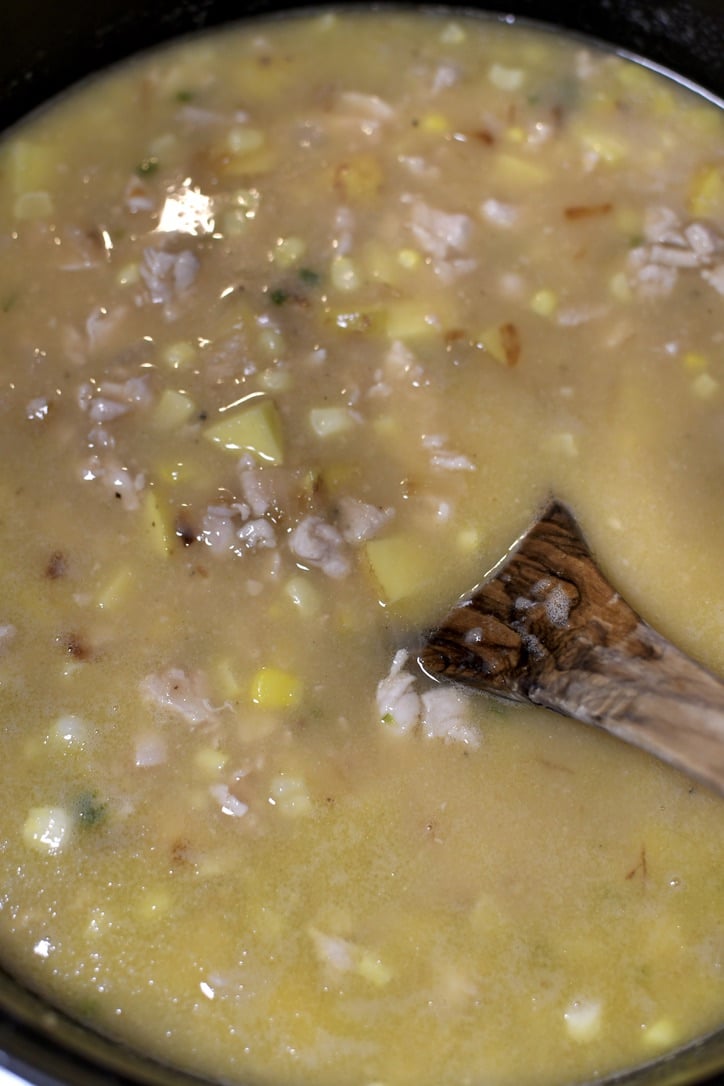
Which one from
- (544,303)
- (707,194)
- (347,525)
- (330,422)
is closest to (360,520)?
(347,525)

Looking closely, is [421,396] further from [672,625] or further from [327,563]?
[672,625]

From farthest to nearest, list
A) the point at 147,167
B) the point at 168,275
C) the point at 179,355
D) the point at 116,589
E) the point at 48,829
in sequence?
the point at 147,167 → the point at 168,275 → the point at 179,355 → the point at 116,589 → the point at 48,829

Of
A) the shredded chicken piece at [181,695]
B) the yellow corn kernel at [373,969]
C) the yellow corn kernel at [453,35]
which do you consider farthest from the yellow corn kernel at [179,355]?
the yellow corn kernel at [373,969]

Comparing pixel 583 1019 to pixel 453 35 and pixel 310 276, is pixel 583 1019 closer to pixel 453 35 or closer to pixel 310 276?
pixel 310 276

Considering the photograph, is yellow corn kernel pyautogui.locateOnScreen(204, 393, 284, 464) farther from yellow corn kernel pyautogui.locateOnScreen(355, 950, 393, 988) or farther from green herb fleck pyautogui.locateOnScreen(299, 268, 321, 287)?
yellow corn kernel pyautogui.locateOnScreen(355, 950, 393, 988)

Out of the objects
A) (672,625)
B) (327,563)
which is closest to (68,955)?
(327,563)

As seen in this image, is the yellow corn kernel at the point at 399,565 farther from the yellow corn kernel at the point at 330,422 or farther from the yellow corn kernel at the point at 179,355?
the yellow corn kernel at the point at 179,355
